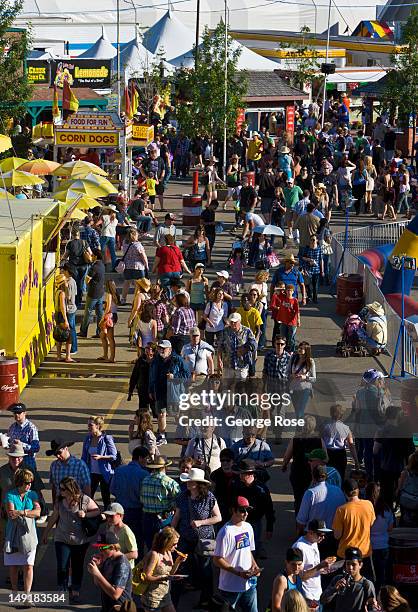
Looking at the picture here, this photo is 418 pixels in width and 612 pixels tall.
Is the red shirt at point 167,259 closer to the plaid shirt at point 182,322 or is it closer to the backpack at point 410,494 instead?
the plaid shirt at point 182,322

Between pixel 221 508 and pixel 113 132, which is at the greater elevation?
pixel 113 132

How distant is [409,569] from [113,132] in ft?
73.8

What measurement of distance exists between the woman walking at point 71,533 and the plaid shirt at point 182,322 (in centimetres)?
636

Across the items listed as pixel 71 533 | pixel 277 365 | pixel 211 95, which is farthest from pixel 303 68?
pixel 71 533

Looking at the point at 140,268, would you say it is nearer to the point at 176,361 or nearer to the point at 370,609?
the point at 176,361

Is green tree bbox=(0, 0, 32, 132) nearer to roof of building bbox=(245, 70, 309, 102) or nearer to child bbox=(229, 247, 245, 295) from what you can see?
roof of building bbox=(245, 70, 309, 102)

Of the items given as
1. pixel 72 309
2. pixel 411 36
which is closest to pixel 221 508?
pixel 72 309

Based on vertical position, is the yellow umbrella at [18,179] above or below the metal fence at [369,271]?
above

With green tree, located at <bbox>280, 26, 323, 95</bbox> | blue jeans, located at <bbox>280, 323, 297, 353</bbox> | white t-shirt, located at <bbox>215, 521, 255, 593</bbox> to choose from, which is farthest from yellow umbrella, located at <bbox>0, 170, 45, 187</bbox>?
green tree, located at <bbox>280, 26, 323, 95</bbox>

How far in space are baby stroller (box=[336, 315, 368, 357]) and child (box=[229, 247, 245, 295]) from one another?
305 centimetres

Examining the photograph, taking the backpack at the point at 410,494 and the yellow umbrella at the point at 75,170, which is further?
the yellow umbrella at the point at 75,170

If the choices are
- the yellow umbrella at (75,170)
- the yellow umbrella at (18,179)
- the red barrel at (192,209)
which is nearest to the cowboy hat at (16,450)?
the yellow umbrella at (18,179)

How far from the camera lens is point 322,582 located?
36.2ft

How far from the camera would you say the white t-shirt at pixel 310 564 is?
1031 cm
